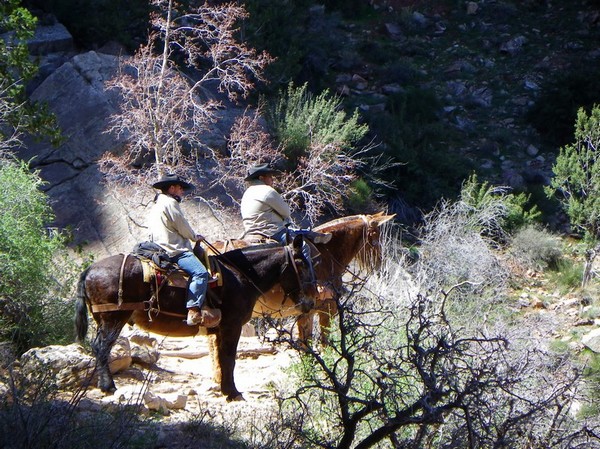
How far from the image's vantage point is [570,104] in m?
24.0

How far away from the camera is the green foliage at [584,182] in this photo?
1925cm

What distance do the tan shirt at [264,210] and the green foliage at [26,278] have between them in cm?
250

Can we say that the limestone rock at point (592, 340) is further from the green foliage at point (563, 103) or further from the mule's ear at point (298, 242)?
the green foliage at point (563, 103)

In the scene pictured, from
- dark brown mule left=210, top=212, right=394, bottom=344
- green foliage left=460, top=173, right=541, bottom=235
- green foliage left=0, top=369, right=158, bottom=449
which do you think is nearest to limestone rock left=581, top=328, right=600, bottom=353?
green foliage left=460, top=173, right=541, bottom=235

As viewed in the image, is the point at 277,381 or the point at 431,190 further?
the point at 431,190

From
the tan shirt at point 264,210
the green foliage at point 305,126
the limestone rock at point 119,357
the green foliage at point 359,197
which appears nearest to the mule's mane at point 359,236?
the tan shirt at point 264,210

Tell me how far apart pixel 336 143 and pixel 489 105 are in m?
9.20

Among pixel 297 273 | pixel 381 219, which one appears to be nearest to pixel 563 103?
pixel 381 219

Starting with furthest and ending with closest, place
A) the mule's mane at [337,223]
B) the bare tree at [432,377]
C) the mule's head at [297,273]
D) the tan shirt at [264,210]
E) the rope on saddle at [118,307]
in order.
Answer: the mule's mane at [337,223], the tan shirt at [264,210], the mule's head at [297,273], the rope on saddle at [118,307], the bare tree at [432,377]

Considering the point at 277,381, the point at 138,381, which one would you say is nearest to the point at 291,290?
the point at 277,381

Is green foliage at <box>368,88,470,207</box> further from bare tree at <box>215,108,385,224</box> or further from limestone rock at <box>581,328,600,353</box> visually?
limestone rock at <box>581,328,600,353</box>

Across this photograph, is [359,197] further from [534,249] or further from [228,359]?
[228,359]

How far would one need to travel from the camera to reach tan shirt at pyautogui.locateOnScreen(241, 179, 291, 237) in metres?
11.2

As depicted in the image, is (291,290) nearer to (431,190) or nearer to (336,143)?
(336,143)
